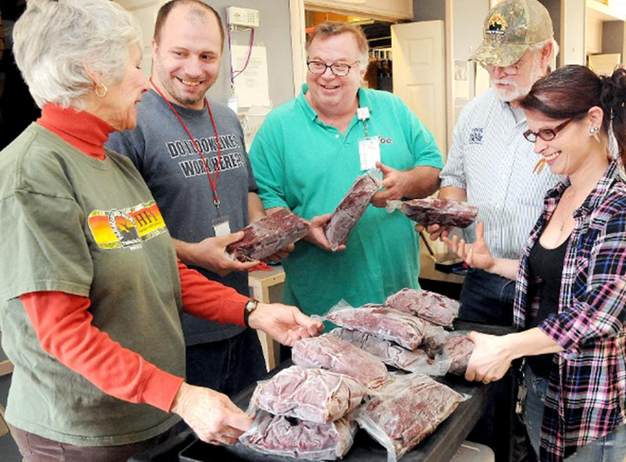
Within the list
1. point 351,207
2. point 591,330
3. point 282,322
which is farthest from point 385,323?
point 351,207

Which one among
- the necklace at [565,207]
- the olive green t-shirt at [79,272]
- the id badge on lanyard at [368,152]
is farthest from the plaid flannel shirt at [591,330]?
the olive green t-shirt at [79,272]

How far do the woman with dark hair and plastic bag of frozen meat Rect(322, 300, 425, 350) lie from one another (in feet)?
0.49

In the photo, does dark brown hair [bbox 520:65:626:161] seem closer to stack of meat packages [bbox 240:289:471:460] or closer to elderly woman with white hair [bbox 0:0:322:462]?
stack of meat packages [bbox 240:289:471:460]

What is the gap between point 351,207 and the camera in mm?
1923

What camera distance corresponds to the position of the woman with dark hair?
4.47 ft

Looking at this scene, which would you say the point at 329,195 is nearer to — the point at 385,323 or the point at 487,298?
the point at 487,298

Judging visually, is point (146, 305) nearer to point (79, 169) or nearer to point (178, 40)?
point (79, 169)

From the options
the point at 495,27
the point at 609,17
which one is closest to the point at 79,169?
the point at 495,27

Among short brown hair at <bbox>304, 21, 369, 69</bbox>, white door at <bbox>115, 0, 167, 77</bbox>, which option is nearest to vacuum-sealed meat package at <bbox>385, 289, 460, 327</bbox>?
short brown hair at <bbox>304, 21, 369, 69</bbox>

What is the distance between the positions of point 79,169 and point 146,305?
34 cm

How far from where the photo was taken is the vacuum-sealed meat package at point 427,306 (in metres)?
1.54

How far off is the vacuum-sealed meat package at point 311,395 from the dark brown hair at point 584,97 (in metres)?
0.97

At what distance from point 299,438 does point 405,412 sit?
0.22 metres

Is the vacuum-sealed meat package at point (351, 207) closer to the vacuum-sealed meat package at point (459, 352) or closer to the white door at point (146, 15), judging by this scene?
the vacuum-sealed meat package at point (459, 352)
